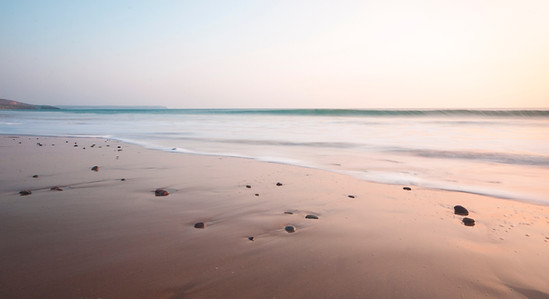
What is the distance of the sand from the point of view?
83.5 inches

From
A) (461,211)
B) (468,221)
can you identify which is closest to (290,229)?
(468,221)

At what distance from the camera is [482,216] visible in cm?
370

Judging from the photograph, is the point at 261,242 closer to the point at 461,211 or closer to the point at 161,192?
the point at 161,192

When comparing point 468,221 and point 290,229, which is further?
point 468,221

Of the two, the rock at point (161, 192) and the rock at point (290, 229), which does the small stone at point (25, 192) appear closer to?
the rock at point (161, 192)

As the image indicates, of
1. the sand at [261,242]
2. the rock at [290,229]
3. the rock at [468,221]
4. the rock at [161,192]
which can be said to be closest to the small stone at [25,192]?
the sand at [261,242]

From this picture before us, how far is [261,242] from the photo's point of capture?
285 centimetres

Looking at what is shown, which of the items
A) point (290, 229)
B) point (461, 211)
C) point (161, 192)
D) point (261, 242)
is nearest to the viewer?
point (261, 242)

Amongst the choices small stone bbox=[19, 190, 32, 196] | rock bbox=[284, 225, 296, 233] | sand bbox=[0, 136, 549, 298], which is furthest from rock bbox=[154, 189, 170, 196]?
rock bbox=[284, 225, 296, 233]

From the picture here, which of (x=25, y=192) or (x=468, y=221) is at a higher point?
(x=25, y=192)

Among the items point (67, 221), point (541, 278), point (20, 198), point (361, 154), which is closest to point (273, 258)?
point (541, 278)

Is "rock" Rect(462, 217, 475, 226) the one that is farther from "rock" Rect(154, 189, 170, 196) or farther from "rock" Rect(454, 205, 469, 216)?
"rock" Rect(154, 189, 170, 196)

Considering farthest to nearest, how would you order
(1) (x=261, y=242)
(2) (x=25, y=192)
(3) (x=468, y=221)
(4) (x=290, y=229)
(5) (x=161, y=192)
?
1. (5) (x=161, y=192)
2. (2) (x=25, y=192)
3. (3) (x=468, y=221)
4. (4) (x=290, y=229)
5. (1) (x=261, y=242)

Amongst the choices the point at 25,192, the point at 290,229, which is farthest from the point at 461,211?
the point at 25,192
